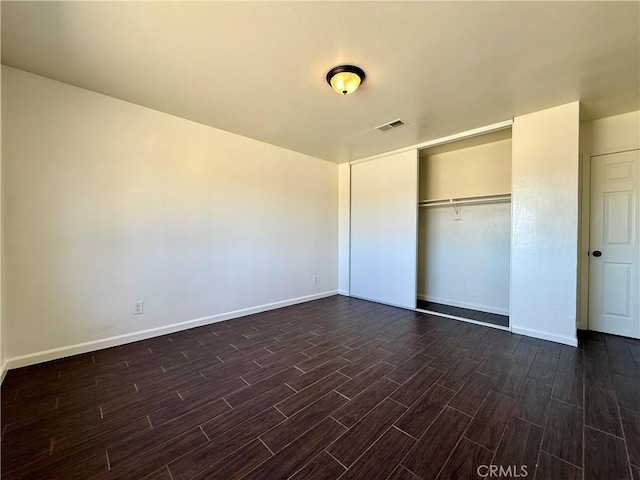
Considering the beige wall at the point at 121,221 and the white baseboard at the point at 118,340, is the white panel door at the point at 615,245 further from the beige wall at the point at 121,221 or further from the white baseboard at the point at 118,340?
the white baseboard at the point at 118,340

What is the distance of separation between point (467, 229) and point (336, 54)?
3.39 metres

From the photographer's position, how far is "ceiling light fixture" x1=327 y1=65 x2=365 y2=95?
2100 mm

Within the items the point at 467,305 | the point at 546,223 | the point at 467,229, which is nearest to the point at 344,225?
the point at 467,229

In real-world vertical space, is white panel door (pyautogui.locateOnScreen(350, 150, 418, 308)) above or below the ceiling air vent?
below

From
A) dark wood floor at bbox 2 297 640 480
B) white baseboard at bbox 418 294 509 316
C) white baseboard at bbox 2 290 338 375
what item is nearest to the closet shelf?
white baseboard at bbox 418 294 509 316

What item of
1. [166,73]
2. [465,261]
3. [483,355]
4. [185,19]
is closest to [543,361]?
[483,355]

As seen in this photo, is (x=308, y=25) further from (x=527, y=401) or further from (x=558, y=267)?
(x=558, y=267)

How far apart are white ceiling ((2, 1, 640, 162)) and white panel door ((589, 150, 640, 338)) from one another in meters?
0.68

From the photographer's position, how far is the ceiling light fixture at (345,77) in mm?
2100

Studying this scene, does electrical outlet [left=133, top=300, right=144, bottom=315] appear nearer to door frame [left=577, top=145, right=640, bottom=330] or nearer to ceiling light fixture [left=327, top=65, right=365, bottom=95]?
ceiling light fixture [left=327, top=65, right=365, bottom=95]

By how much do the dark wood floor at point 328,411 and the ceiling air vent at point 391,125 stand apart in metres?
2.58

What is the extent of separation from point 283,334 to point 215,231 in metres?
1.60

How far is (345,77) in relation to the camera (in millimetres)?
2148
